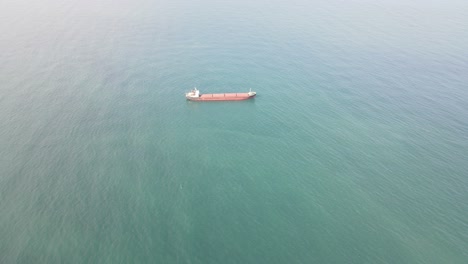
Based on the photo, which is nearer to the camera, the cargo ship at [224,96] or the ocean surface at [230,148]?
the ocean surface at [230,148]

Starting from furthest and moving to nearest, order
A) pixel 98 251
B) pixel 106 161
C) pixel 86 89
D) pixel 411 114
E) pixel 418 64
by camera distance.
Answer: pixel 418 64 → pixel 86 89 → pixel 411 114 → pixel 106 161 → pixel 98 251

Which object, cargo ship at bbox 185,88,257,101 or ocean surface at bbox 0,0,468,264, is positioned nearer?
ocean surface at bbox 0,0,468,264

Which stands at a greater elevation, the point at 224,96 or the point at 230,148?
the point at 224,96

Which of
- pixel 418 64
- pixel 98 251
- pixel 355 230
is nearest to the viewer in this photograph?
pixel 98 251

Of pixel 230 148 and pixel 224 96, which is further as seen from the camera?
pixel 224 96

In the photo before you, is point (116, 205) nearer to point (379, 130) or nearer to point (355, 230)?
point (355, 230)

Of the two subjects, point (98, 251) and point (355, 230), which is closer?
point (98, 251)

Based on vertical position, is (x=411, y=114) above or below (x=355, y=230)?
above

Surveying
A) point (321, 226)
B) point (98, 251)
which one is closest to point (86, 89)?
point (98, 251)
